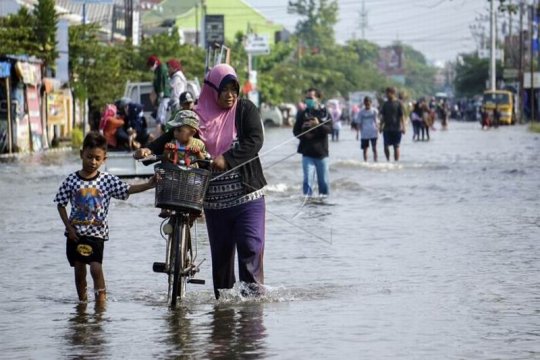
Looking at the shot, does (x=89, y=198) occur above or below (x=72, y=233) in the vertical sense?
above

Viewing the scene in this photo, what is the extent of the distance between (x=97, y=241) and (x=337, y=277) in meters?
2.65

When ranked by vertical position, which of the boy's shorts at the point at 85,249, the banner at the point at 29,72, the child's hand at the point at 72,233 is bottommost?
the boy's shorts at the point at 85,249

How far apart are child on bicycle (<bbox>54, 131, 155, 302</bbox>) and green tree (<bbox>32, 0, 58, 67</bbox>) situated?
35.1m

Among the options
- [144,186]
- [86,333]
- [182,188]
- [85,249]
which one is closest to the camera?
[86,333]

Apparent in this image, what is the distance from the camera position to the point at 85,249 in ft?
34.3

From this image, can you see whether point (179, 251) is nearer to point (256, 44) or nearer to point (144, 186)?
point (144, 186)

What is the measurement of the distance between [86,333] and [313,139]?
39.7 ft

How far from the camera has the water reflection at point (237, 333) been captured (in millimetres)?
8578

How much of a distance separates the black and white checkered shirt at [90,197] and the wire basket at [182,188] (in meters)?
0.61

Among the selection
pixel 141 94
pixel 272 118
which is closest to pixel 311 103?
pixel 141 94

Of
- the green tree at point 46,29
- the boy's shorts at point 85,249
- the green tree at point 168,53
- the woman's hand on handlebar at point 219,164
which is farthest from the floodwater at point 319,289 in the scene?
the green tree at point 168,53

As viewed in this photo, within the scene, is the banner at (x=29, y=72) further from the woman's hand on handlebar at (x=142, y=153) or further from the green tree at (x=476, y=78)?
the green tree at (x=476, y=78)

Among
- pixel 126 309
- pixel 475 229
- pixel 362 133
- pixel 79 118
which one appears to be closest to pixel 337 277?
pixel 126 309

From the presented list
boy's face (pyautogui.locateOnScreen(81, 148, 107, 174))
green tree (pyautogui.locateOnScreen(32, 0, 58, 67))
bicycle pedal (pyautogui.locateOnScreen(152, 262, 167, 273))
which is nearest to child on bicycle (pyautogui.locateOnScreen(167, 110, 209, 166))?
boy's face (pyautogui.locateOnScreen(81, 148, 107, 174))
